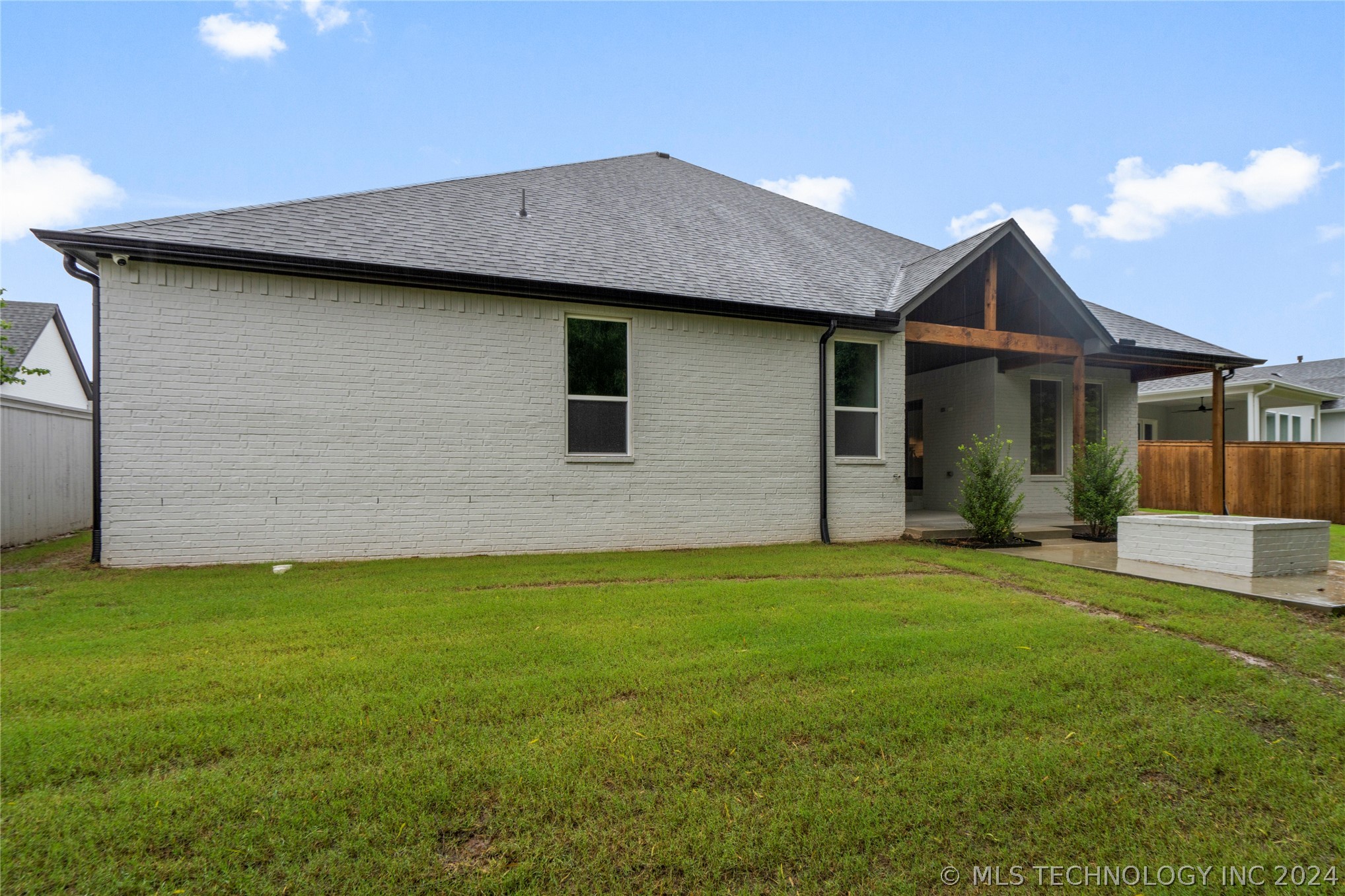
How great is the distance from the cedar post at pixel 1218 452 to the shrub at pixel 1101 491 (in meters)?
3.01

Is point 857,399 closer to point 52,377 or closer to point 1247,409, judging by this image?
point 1247,409

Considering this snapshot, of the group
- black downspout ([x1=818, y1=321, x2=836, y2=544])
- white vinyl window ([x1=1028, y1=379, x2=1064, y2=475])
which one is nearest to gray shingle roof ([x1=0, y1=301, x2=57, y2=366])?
black downspout ([x1=818, y1=321, x2=836, y2=544])

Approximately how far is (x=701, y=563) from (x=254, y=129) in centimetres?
1198

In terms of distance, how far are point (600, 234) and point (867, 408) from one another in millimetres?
5141

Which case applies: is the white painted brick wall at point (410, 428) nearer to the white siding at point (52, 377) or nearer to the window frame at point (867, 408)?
the window frame at point (867, 408)

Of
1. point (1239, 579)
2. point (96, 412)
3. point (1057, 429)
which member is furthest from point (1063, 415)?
point (96, 412)

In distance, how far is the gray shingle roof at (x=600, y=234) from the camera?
774 cm

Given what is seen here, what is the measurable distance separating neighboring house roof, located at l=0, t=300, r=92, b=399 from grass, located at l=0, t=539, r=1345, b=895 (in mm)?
17908

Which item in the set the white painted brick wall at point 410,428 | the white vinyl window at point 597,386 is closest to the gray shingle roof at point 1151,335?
the white painted brick wall at point 410,428

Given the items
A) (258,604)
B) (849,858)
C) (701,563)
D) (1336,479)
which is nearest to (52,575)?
(258,604)

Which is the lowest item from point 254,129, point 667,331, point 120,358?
point 120,358

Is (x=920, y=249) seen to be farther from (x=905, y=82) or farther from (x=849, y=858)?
(x=849, y=858)

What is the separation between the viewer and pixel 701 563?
24.9ft

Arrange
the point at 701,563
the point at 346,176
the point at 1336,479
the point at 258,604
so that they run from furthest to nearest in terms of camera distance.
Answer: the point at 346,176 → the point at 1336,479 → the point at 701,563 → the point at 258,604
